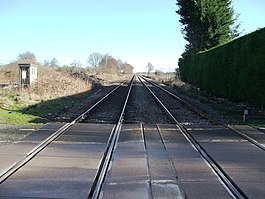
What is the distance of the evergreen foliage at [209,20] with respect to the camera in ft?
126

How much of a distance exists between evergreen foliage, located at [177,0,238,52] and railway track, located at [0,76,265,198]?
29969mm

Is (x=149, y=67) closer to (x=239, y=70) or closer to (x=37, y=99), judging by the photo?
(x=37, y=99)

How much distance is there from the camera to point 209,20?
38.9 metres

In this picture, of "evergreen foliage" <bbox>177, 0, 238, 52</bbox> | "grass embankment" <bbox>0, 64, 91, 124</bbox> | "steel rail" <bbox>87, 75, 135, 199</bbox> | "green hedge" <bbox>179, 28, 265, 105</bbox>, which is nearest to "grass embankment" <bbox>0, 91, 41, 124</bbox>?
"grass embankment" <bbox>0, 64, 91, 124</bbox>

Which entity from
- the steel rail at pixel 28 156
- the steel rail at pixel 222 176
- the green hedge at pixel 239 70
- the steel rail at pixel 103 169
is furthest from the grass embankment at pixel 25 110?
the green hedge at pixel 239 70

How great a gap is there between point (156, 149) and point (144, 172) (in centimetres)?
196

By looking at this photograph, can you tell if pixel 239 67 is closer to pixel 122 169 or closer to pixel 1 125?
pixel 1 125

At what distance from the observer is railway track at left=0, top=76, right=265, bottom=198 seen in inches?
202

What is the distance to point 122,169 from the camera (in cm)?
629

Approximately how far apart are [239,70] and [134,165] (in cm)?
1467

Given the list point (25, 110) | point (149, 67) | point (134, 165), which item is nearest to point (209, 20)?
point (25, 110)

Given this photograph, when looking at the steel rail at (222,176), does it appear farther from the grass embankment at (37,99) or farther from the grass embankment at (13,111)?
the grass embankment at (13,111)

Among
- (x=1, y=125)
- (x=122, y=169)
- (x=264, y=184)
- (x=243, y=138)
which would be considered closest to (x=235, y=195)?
(x=264, y=184)

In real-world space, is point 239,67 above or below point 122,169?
above
